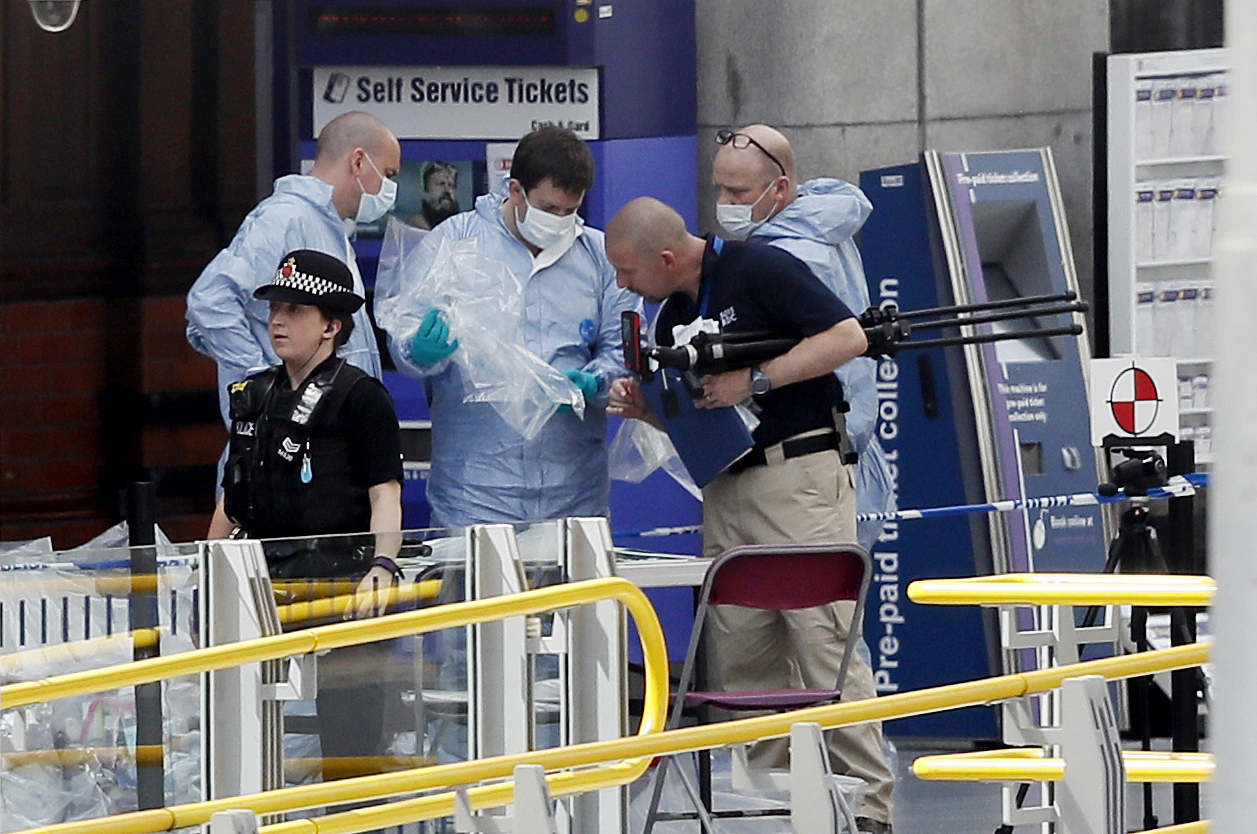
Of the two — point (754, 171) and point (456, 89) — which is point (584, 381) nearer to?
point (754, 171)

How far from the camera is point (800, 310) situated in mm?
5121

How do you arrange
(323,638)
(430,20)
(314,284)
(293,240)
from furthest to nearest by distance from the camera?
1. (430,20)
2. (293,240)
3. (314,284)
4. (323,638)

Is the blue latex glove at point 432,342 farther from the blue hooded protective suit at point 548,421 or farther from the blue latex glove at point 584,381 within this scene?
the blue latex glove at point 584,381

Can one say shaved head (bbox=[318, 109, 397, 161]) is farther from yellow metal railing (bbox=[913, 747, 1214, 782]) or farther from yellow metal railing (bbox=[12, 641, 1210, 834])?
yellow metal railing (bbox=[913, 747, 1214, 782])

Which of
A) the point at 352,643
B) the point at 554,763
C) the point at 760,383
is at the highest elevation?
the point at 760,383

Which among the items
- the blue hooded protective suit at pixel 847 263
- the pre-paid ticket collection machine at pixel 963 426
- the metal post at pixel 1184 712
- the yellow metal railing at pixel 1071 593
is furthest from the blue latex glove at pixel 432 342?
the pre-paid ticket collection machine at pixel 963 426

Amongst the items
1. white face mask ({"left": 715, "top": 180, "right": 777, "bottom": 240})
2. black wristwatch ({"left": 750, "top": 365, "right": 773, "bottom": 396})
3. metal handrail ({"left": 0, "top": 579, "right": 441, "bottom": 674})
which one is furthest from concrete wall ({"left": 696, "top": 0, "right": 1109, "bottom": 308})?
metal handrail ({"left": 0, "top": 579, "right": 441, "bottom": 674})

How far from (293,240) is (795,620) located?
1.46m

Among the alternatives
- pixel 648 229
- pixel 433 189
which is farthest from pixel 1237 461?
pixel 433 189

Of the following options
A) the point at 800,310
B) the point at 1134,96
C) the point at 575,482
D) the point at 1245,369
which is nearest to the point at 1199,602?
the point at 800,310

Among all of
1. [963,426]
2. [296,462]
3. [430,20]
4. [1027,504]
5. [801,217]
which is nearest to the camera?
[296,462]

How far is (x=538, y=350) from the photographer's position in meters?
5.44

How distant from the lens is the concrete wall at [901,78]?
755 centimetres

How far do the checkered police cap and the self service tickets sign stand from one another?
196 cm
